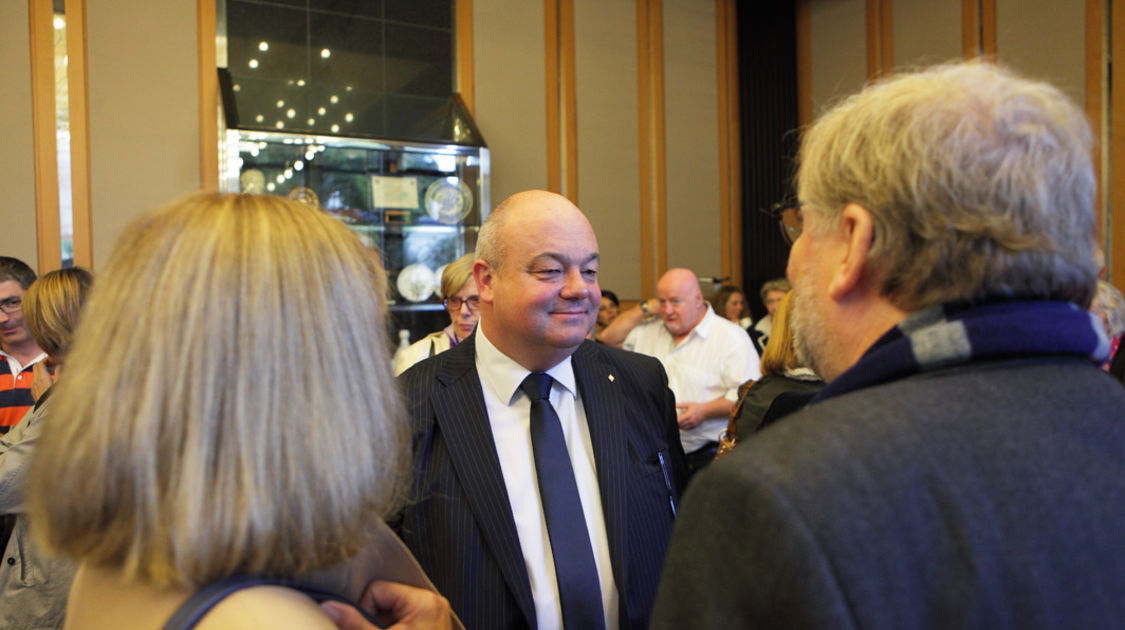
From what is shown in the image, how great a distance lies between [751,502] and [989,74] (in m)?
0.58

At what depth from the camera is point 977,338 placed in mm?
753

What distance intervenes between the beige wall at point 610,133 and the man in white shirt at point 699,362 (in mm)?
2672

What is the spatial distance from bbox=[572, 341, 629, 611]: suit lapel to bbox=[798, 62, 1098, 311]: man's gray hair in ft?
3.19

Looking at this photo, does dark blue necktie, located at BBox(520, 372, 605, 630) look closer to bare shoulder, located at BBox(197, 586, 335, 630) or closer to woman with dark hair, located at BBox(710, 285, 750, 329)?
bare shoulder, located at BBox(197, 586, 335, 630)

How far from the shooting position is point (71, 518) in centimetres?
72

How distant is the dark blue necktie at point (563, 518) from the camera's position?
1543 mm

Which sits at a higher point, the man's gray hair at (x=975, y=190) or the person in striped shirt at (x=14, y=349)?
the man's gray hair at (x=975, y=190)

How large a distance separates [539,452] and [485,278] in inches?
21.7

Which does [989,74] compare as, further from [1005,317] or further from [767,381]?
[767,381]

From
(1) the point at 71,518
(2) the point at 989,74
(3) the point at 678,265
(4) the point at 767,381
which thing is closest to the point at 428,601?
(1) the point at 71,518

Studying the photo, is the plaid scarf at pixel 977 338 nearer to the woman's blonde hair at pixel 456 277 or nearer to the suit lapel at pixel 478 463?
the suit lapel at pixel 478 463

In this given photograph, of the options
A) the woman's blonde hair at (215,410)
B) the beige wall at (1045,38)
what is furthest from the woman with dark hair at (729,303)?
the woman's blonde hair at (215,410)

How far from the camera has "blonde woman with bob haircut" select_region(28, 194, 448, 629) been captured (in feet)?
2.33

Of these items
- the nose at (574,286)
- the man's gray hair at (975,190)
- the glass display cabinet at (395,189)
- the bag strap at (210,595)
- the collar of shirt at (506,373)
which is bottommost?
the bag strap at (210,595)
